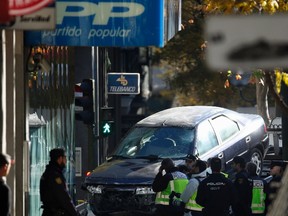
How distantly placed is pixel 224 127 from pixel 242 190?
493 centimetres

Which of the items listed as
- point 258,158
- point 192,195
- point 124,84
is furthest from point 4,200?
point 124,84

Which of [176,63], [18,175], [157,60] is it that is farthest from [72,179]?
[157,60]

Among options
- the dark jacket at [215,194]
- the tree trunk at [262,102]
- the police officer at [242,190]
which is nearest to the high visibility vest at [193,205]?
the dark jacket at [215,194]

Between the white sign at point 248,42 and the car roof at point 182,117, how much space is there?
13877 mm

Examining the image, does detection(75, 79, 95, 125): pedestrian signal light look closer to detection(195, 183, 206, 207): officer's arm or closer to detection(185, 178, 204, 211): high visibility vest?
detection(185, 178, 204, 211): high visibility vest

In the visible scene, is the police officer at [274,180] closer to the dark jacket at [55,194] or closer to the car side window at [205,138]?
the dark jacket at [55,194]

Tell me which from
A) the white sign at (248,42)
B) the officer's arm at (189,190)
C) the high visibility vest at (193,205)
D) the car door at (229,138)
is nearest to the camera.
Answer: the white sign at (248,42)

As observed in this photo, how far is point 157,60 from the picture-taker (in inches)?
1756

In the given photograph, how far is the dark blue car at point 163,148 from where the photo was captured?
813 inches

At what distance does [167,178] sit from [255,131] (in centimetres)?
670

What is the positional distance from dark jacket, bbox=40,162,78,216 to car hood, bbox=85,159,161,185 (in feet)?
17.7

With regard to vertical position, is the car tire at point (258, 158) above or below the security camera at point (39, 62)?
below

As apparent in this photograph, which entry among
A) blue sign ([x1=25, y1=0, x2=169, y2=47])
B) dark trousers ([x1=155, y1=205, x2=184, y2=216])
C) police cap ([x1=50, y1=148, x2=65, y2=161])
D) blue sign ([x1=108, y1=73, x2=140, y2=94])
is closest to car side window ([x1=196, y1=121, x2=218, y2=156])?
dark trousers ([x1=155, y1=205, x2=184, y2=216])

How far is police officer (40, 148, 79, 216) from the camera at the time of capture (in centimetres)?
1486
